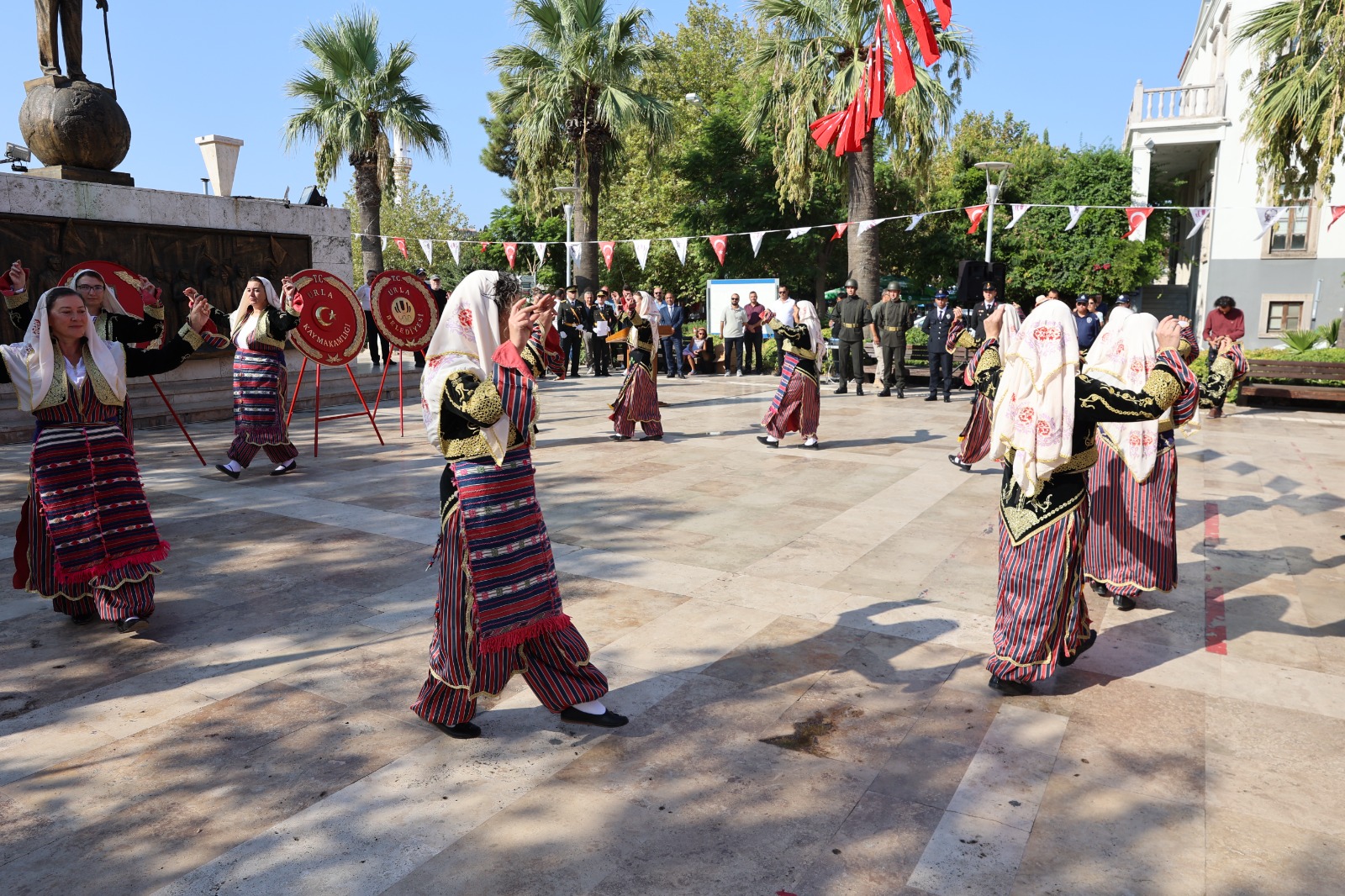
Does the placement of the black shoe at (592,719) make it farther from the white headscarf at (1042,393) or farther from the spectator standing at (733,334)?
the spectator standing at (733,334)

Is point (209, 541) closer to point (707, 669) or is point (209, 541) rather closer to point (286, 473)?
point (286, 473)

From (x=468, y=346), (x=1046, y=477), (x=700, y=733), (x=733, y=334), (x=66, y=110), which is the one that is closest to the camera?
(x=468, y=346)

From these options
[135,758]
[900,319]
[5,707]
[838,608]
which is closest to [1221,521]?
[838,608]

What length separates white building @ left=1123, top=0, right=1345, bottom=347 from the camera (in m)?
21.9

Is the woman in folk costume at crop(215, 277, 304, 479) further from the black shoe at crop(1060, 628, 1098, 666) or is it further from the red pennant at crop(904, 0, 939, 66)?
the black shoe at crop(1060, 628, 1098, 666)

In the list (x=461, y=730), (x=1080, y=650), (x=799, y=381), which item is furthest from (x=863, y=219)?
(x=461, y=730)

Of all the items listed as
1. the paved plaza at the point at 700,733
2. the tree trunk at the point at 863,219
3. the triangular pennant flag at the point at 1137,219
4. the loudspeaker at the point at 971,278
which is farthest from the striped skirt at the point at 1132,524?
the tree trunk at the point at 863,219

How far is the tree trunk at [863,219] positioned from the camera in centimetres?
1883

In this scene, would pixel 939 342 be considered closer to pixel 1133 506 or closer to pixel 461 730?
pixel 1133 506

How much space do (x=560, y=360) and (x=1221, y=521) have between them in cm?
581

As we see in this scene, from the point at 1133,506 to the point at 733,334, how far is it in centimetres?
1530

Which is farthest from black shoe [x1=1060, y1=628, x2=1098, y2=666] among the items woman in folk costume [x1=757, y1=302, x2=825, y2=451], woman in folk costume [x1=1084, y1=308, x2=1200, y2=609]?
woman in folk costume [x1=757, y1=302, x2=825, y2=451]

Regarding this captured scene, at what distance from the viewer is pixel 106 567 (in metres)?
4.81

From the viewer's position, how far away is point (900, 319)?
15977 mm
